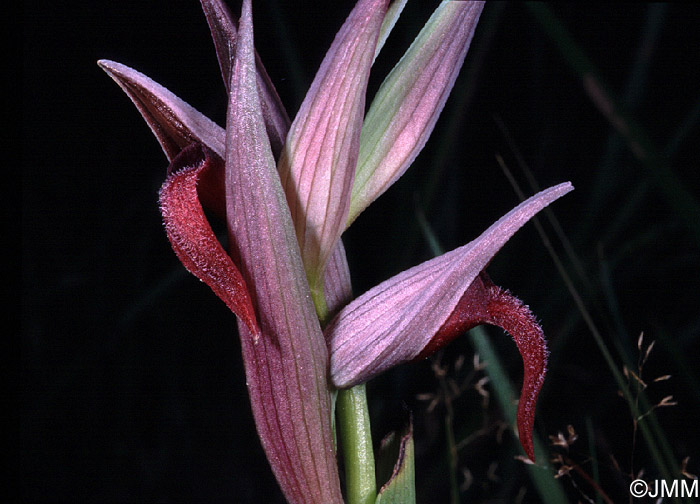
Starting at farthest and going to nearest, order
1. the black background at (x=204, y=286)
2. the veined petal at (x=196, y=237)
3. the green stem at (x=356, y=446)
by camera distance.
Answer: the black background at (x=204, y=286) → the green stem at (x=356, y=446) → the veined petal at (x=196, y=237)

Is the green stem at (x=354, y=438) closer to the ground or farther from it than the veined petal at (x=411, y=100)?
closer to the ground

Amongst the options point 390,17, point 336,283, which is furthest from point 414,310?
point 390,17

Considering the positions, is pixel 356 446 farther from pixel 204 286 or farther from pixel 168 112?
pixel 204 286

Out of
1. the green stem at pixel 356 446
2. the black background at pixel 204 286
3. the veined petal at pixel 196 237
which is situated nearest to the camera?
the veined petal at pixel 196 237

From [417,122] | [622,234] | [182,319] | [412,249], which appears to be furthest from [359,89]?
[622,234]

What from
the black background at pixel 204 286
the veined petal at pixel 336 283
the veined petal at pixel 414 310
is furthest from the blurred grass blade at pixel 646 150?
the black background at pixel 204 286

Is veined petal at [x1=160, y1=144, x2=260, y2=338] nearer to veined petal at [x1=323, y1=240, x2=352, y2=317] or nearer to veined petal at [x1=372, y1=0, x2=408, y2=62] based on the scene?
veined petal at [x1=323, y1=240, x2=352, y2=317]

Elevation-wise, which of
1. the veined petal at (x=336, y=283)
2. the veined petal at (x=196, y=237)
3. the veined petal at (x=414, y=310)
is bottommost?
the veined petal at (x=414, y=310)

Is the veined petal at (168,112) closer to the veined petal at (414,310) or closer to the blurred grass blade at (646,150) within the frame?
the veined petal at (414,310)
